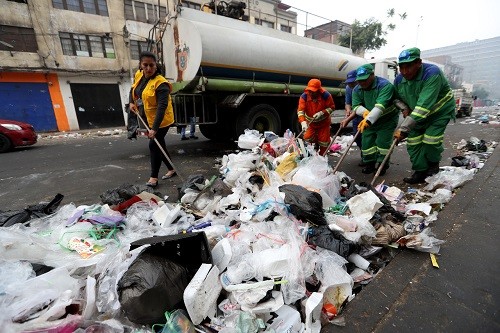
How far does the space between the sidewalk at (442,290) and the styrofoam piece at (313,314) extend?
5 centimetres

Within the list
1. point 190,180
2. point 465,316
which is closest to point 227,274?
point 465,316

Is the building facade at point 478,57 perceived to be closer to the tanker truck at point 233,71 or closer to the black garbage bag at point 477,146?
the black garbage bag at point 477,146

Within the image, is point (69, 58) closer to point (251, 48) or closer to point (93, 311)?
point (251, 48)

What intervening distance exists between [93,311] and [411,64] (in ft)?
11.4

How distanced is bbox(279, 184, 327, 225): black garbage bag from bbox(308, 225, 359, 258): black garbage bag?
8 cm

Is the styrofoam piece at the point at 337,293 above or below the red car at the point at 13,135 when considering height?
below

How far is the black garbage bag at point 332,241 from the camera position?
1.59m

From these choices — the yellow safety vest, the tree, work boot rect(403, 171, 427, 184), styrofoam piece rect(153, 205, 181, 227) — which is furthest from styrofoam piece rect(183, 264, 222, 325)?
the tree

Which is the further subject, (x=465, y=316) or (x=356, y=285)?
(x=356, y=285)

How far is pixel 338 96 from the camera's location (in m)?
6.87

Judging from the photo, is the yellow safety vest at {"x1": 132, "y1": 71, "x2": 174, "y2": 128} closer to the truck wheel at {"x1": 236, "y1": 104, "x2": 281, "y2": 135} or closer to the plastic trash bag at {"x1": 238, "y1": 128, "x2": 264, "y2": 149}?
the plastic trash bag at {"x1": 238, "y1": 128, "x2": 264, "y2": 149}

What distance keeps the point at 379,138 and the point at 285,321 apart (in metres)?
3.00

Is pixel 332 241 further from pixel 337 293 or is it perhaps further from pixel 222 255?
pixel 222 255

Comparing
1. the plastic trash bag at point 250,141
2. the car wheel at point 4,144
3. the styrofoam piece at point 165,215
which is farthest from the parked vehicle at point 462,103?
the car wheel at point 4,144
